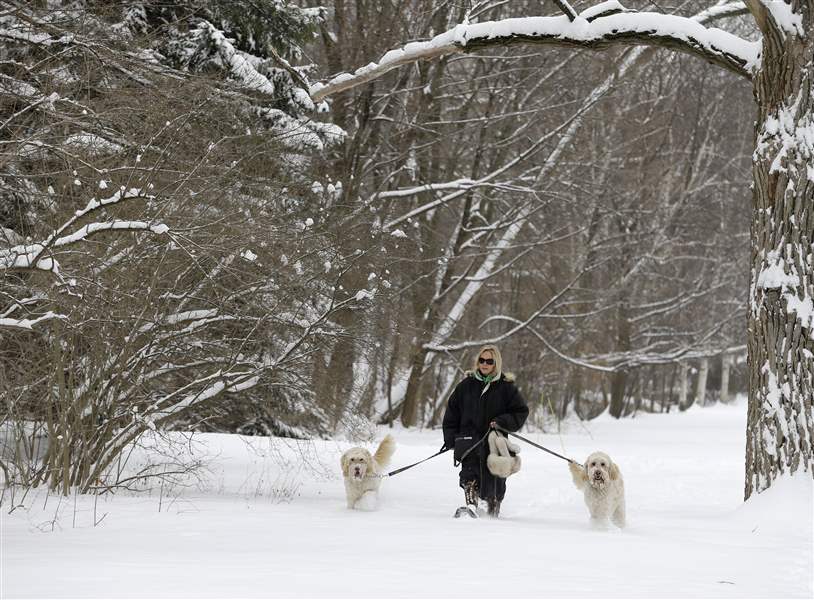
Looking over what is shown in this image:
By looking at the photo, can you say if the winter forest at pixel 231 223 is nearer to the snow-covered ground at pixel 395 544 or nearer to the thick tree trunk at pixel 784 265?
the thick tree trunk at pixel 784 265

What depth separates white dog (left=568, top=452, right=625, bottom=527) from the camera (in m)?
8.45

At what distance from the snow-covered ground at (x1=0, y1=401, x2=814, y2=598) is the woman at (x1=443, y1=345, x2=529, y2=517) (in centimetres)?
49

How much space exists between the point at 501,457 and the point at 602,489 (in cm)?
115

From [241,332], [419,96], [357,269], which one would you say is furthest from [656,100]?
[241,332]

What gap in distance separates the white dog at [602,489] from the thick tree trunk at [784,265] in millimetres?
1404

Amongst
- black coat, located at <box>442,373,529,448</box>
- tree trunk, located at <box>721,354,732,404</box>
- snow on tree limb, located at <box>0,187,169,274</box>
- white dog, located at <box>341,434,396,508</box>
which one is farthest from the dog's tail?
tree trunk, located at <box>721,354,732,404</box>

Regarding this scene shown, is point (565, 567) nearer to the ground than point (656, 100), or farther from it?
nearer to the ground

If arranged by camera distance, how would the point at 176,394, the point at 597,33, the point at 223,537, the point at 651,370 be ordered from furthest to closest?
the point at 651,370 → the point at 176,394 → the point at 597,33 → the point at 223,537

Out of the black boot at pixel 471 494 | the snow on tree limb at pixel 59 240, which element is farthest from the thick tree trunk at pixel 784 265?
the snow on tree limb at pixel 59 240

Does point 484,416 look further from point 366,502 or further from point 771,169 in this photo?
point 771,169

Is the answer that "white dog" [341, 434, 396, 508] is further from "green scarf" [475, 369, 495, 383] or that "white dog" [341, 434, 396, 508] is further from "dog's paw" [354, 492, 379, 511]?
"green scarf" [475, 369, 495, 383]

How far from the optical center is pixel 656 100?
82.5 feet

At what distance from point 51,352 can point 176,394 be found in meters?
1.32

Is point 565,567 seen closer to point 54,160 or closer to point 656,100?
point 54,160
